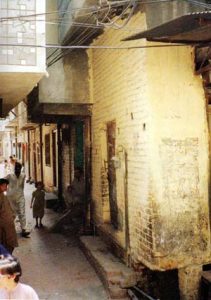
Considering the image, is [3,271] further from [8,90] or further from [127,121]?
[8,90]

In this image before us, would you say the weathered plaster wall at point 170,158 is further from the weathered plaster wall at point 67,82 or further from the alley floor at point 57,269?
the weathered plaster wall at point 67,82

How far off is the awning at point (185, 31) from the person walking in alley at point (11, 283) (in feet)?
10.6

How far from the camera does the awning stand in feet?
15.6

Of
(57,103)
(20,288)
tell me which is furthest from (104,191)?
(20,288)

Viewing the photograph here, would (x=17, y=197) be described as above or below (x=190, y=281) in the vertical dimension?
above

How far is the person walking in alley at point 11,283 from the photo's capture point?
135 inches

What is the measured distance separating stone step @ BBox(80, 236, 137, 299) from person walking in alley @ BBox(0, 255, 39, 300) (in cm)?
357

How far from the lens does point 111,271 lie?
7113 millimetres

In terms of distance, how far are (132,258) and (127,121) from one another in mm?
2477

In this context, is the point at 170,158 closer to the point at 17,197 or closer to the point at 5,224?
the point at 5,224

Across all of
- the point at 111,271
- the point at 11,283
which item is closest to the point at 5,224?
the point at 111,271

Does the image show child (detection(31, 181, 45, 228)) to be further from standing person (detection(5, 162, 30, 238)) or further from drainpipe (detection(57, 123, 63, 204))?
drainpipe (detection(57, 123, 63, 204))

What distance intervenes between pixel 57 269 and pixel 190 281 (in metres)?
2.90

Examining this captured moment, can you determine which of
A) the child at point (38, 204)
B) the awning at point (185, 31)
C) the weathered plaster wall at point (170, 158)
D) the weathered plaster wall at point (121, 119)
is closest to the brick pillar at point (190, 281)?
the weathered plaster wall at point (170, 158)
